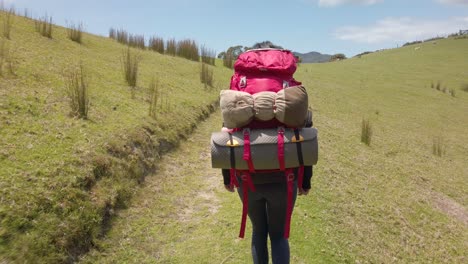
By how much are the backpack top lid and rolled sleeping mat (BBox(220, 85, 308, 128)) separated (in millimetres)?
179

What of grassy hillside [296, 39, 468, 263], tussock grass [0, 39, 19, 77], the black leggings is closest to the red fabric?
the black leggings

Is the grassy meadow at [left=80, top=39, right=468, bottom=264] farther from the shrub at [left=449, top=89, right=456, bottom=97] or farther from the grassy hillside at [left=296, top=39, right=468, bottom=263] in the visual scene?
the shrub at [left=449, top=89, right=456, bottom=97]

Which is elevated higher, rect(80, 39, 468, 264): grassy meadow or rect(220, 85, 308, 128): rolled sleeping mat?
rect(220, 85, 308, 128): rolled sleeping mat

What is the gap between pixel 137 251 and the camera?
12.5 ft

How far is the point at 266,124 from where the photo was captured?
2486 millimetres

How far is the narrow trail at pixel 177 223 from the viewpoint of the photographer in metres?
3.83

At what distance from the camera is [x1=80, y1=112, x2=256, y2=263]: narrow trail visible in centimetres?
383

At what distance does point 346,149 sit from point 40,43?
8.00 metres

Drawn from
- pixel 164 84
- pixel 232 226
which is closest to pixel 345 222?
pixel 232 226

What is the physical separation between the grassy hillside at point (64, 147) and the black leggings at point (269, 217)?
5.88ft

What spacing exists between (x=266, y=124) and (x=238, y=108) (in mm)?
Answer: 258

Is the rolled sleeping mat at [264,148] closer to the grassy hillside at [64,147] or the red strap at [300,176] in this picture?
the red strap at [300,176]

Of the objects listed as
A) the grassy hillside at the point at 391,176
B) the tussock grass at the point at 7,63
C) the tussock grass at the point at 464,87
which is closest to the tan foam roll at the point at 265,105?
the grassy hillside at the point at 391,176

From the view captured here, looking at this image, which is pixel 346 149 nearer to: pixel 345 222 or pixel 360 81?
pixel 345 222
